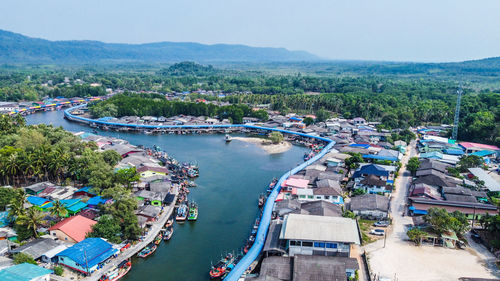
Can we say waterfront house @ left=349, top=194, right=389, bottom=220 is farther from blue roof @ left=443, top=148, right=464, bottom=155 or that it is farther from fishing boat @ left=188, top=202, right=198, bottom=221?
blue roof @ left=443, top=148, right=464, bottom=155

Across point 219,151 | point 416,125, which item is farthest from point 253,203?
point 416,125

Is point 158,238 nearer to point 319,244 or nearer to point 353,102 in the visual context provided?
point 319,244

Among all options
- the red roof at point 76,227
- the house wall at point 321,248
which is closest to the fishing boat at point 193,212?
the red roof at point 76,227

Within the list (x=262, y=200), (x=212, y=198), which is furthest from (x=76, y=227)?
(x=262, y=200)

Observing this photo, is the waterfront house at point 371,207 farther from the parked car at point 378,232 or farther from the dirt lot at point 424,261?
the dirt lot at point 424,261

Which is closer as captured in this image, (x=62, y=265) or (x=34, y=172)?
(x=62, y=265)

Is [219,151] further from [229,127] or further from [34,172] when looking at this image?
[34,172]
